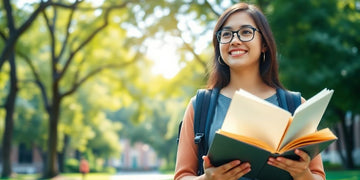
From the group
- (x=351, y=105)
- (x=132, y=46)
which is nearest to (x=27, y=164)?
(x=132, y=46)

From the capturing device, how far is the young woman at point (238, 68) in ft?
7.83

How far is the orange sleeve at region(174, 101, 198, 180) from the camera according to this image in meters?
2.38

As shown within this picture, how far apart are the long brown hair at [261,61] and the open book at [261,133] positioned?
56 cm

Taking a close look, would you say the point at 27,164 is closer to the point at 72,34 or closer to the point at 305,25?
the point at 72,34

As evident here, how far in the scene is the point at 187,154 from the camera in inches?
94.0

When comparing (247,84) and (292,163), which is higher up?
(247,84)

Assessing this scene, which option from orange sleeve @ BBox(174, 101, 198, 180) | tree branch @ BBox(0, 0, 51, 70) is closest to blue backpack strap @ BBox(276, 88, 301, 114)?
orange sleeve @ BBox(174, 101, 198, 180)

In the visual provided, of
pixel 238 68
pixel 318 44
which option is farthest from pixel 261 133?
pixel 318 44

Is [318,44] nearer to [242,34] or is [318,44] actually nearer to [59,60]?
[59,60]

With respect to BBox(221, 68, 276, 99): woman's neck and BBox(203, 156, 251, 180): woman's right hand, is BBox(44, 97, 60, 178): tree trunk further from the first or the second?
BBox(203, 156, 251, 180): woman's right hand

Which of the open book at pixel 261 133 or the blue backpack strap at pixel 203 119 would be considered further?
the blue backpack strap at pixel 203 119

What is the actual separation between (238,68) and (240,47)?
128mm

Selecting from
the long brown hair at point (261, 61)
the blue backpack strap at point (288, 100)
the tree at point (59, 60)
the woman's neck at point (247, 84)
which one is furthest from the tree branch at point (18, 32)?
the blue backpack strap at point (288, 100)

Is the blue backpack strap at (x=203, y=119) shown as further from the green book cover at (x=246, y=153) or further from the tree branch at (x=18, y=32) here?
the tree branch at (x=18, y=32)
